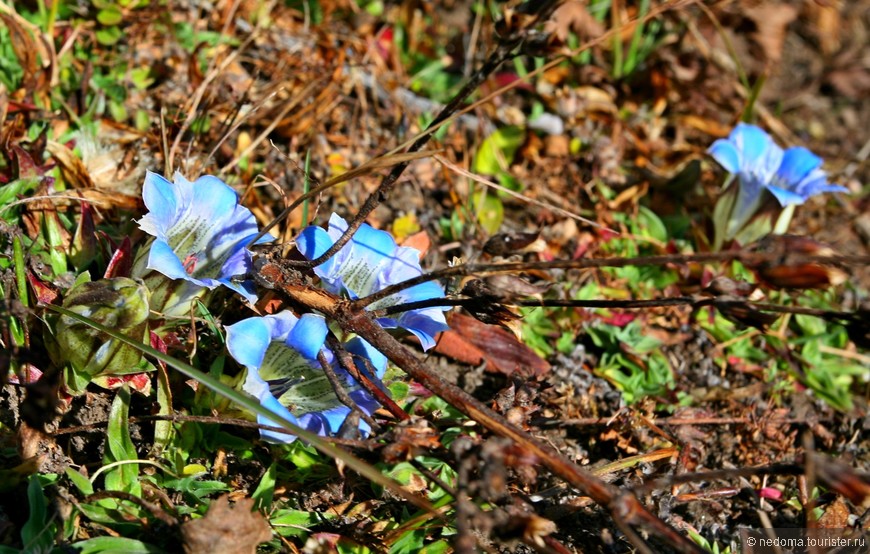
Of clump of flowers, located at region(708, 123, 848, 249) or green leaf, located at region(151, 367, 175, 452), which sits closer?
green leaf, located at region(151, 367, 175, 452)

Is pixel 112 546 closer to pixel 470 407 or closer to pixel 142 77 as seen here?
pixel 470 407

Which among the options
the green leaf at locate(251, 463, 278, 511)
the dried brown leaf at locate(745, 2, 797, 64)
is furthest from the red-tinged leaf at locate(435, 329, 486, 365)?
the dried brown leaf at locate(745, 2, 797, 64)

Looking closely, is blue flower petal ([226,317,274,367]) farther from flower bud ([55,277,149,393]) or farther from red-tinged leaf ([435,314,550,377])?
red-tinged leaf ([435,314,550,377])

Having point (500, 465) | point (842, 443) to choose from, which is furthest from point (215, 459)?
point (842, 443)

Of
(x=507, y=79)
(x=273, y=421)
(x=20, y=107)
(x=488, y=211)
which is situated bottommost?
(x=273, y=421)

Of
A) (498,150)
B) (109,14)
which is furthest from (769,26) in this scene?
(109,14)

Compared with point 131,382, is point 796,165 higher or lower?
higher

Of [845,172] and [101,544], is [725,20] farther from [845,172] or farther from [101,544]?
[101,544]
